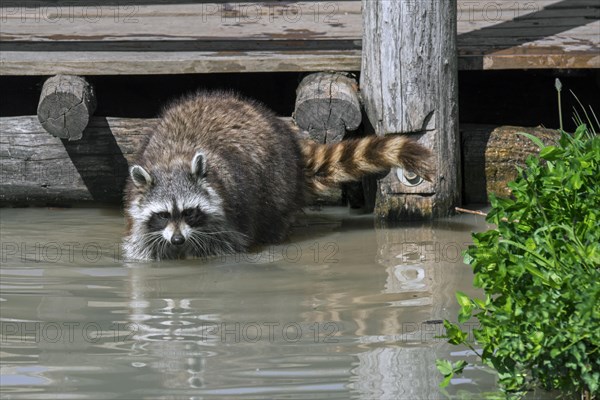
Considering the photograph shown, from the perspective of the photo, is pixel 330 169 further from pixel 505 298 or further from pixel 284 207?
pixel 505 298

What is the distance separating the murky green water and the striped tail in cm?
32

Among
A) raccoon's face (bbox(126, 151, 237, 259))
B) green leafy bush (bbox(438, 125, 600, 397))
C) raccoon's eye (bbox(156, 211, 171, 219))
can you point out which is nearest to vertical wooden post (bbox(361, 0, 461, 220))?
raccoon's face (bbox(126, 151, 237, 259))

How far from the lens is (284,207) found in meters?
6.98

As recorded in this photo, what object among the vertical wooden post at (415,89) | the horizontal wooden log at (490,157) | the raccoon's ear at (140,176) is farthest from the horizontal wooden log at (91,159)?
the raccoon's ear at (140,176)

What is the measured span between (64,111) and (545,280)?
4083mm

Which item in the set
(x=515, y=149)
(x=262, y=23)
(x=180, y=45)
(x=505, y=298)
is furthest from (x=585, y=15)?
(x=505, y=298)

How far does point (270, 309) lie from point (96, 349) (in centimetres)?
95

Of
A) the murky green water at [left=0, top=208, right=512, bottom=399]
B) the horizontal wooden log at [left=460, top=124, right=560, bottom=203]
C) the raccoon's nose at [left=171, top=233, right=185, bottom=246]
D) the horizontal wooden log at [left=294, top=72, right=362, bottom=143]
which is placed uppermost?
the horizontal wooden log at [left=294, top=72, right=362, bottom=143]

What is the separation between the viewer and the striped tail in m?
6.68

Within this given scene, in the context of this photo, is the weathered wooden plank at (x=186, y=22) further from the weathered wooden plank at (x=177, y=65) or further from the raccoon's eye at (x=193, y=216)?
the raccoon's eye at (x=193, y=216)

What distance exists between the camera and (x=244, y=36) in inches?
322

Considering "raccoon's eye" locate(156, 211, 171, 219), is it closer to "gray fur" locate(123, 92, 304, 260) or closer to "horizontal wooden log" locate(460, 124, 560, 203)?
"gray fur" locate(123, 92, 304, 260)

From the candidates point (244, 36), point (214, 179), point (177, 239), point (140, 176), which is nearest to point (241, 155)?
point (214, 179)

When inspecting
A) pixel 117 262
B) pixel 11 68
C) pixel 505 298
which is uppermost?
pixel 11 68
